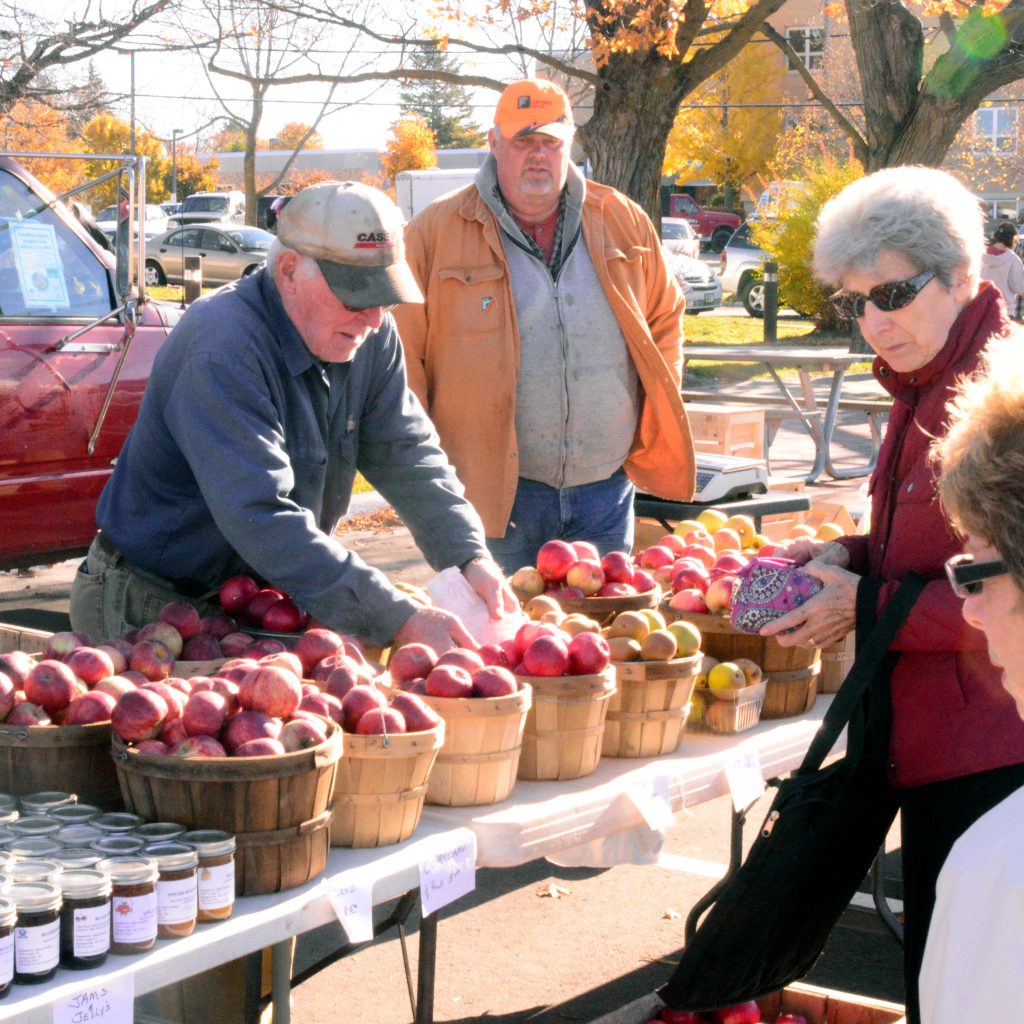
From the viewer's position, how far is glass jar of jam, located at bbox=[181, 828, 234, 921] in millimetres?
2127

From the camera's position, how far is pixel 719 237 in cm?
5022

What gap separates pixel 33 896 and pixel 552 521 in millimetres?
2907

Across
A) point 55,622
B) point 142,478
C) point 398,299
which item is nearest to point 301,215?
point 398,299

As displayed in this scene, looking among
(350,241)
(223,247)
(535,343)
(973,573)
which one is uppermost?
(223,247)

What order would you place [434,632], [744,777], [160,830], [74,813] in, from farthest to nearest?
[744,777], [434,632], [74,813], [160,830]

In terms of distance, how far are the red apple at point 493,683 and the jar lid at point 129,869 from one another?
0.81 m

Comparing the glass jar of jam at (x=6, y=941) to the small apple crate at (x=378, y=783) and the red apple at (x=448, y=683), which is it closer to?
the small apple crate at (x=378, y=783)

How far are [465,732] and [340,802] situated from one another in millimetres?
298

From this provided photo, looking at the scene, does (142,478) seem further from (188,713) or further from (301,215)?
(188,713)

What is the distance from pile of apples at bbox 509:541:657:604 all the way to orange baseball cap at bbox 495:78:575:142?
1418 millimetres

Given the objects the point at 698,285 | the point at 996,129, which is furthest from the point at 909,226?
the point at 996,129

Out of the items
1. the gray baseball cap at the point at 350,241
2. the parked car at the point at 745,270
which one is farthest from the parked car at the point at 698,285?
the gray baseball cap at the point at 350,241

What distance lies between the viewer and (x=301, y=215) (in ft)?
10.3

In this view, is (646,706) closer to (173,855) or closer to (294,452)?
(294,452)
